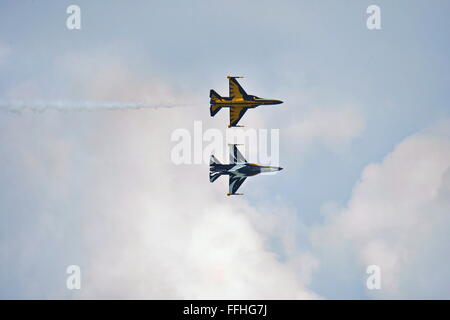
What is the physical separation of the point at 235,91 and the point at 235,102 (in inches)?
85.3

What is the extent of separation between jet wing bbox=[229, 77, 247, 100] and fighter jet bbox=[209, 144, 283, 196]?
31.3 feet

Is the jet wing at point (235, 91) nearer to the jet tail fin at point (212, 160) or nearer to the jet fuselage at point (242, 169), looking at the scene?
the jet tail fin at point (212, 160)

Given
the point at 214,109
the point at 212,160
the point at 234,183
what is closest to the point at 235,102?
the point at 214,109

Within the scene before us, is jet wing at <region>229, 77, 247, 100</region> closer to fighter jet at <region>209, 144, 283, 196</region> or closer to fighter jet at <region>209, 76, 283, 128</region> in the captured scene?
fighter jet at <region>209, 76, 283, 128</region>

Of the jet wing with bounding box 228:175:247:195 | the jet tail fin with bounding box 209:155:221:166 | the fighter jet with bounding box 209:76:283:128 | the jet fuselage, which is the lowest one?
the jet wing with bounding box 228:175:247:195

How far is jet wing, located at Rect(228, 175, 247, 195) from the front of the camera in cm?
13438

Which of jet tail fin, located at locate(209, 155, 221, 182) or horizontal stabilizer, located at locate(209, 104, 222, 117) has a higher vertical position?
horizontal stabilizer, located at locate(209, 104, 222, 117)

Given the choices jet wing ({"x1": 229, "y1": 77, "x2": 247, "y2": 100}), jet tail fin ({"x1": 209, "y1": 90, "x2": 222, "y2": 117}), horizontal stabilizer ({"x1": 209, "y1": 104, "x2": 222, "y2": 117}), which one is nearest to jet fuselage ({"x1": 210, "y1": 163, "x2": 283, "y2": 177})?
horizontal stabilizer ({"x1": 209, "y1": 104, "x2": 222, "y2": 117})

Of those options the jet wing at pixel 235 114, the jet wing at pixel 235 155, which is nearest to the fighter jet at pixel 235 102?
the jet wing at pixel 235 114

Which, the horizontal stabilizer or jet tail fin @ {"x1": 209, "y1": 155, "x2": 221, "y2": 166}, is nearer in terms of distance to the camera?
jet tail fin @ {"x1": 209, "y1": 155, "x2": 221, "y2": 166}
